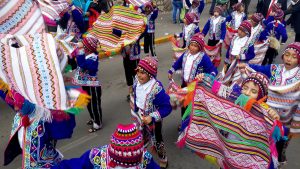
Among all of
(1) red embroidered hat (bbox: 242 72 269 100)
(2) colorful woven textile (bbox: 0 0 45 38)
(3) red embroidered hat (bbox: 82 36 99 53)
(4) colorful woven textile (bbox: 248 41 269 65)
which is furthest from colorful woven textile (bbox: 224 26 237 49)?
(2) colorful woven textile (bbox: 0 0 45 38)

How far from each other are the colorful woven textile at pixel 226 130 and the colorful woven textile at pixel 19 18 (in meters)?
1.83

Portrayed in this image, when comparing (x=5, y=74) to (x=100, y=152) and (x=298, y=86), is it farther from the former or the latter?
(x=298, y=86)

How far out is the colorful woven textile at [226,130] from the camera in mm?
2688

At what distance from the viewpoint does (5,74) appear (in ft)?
7.70

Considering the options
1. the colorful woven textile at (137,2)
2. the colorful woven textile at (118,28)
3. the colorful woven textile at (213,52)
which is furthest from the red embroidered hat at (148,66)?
the colorful woven textile at (213,52)

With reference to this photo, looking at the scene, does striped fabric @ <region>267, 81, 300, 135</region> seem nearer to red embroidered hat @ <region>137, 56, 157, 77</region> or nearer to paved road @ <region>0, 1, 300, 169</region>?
paved road @ <region>0, 1, 300, 169</region>

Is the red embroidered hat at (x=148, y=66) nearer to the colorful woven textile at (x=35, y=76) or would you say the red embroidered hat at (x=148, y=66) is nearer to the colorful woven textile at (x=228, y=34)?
the colorful woven textile at (x=35, y=76)

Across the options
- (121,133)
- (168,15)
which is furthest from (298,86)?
(168,15)

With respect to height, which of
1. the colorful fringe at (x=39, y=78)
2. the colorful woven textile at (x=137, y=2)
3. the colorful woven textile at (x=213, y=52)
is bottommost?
the colorful woven textile at (x=213, y=52)

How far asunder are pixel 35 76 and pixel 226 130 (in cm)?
168

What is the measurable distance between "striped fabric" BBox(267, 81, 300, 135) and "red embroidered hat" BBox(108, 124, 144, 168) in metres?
1.92

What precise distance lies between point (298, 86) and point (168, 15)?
1033cm

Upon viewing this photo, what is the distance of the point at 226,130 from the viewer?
2.81 metres

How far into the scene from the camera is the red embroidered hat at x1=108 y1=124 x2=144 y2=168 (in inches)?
93.7
